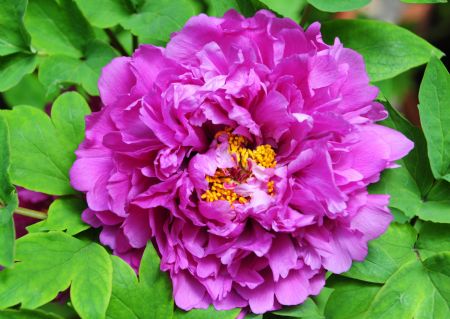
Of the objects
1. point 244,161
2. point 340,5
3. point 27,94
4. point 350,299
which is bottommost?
point 27,94

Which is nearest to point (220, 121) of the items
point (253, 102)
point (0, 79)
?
point (253, 102)

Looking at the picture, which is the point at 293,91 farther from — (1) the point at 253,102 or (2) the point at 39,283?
(2) the point at 39,283

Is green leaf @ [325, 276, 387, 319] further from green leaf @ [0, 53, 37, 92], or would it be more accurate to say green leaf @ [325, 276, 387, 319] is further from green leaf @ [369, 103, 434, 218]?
green leaf @ [0, 53, 37, 92]

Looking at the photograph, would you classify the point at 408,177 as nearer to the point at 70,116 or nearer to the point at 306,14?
the point at 306,14

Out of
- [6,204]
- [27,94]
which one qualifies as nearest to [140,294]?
[6,204]

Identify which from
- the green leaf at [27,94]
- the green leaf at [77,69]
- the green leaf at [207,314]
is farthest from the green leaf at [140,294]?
the green leaf at [27,94]

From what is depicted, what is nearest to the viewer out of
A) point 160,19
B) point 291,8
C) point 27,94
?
point 160,19

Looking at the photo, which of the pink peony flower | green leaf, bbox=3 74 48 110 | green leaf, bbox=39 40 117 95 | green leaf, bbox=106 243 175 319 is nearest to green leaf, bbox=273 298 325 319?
the pink peony flower
